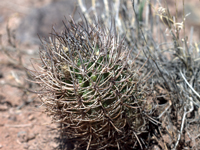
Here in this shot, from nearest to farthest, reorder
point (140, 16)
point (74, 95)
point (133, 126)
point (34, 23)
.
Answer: point (74, 95) → point (133, 126) → point (140, 16) → point (34, 23)

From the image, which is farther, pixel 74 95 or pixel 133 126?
pixel 133 126

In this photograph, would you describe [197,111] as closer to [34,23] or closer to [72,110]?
[72,110]

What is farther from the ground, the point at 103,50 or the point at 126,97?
the point at 103,50

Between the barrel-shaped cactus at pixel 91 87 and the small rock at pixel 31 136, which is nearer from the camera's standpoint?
the barrel-shaped cactus at pixel 91 87

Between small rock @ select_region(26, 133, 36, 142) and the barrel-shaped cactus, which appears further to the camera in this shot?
small rock @ select_region(26, 133, 36, 142)

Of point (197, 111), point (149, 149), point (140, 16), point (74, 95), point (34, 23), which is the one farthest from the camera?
point (34, 23)

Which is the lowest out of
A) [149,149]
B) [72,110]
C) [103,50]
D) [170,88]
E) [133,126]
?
[149,149]

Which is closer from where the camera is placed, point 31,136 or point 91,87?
point 91,87

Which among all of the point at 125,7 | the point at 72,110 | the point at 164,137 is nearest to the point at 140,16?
the point at 125,7
